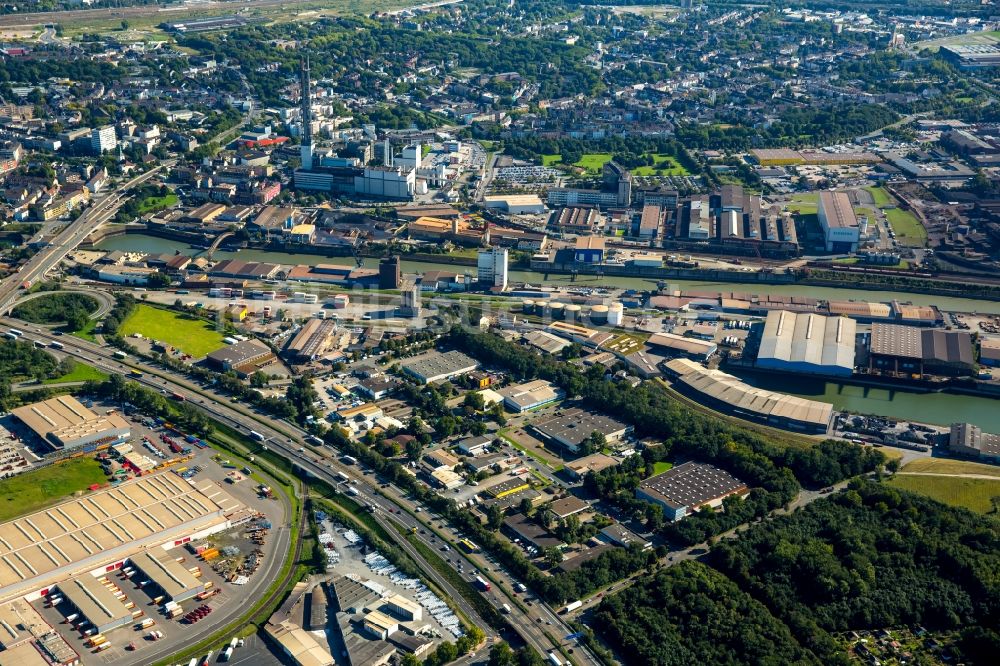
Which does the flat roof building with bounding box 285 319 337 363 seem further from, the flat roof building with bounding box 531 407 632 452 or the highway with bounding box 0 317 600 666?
the flat roof building with bounding box 531 407 632 452

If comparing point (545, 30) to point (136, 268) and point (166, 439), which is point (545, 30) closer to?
point (136, 268)

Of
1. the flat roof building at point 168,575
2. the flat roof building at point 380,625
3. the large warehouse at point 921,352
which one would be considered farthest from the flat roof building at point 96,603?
the large warehouse at point 921,352

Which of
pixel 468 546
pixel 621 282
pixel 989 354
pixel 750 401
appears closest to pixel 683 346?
pixel 750 401

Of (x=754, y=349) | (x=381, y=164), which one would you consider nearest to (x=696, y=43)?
(x=381, y=164)

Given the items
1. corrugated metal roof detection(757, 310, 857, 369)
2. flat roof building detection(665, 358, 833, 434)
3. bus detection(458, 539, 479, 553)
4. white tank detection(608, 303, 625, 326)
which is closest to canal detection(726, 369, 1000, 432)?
corrugated metal roof detection(757, 310, 857, 369)

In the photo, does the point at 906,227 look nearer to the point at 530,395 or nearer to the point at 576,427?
the point at 530,395

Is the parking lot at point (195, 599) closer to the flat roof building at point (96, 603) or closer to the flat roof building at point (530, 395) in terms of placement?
the flat roof building at point (96, 603)
